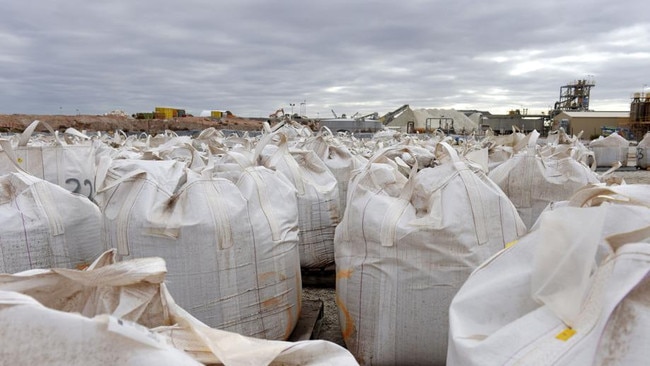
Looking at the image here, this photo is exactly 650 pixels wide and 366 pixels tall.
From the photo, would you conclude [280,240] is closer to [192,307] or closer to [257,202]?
[257,202]

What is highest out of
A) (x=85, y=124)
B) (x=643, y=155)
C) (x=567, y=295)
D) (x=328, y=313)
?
(x=85, y=124)

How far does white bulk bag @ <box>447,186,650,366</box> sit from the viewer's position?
85 cm

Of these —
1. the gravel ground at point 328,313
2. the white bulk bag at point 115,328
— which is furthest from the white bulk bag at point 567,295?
the gravel ground at point 328,313

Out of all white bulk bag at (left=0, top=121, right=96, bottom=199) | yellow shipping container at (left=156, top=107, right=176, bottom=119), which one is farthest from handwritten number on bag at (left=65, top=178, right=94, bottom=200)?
yellow shipping container at (left=156, top=107, right=176, bottom=119)

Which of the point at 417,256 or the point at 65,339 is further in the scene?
the point at 417,256

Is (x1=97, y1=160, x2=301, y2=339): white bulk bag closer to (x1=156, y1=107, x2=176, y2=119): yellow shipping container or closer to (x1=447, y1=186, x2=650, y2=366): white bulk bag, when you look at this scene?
(x1=447, y1=186, x2=650, y2=366): white bulk bag

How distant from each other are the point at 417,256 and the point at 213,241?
729 millimetres

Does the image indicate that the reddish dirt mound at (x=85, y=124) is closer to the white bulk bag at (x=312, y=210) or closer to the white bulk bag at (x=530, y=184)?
the white bulk bag at (x=312, y=210)

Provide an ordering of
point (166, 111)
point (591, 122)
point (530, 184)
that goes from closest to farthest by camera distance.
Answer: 1. point (530, 184)
2. point (166, 111)
3. point (591, 122)

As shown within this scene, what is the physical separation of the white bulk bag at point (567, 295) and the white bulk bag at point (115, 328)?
1.04 feet

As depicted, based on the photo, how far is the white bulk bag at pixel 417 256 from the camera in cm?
169

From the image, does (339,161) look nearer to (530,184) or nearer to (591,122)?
(530,184)

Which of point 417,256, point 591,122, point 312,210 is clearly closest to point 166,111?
point 312,210

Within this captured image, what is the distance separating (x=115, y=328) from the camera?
0.66m
